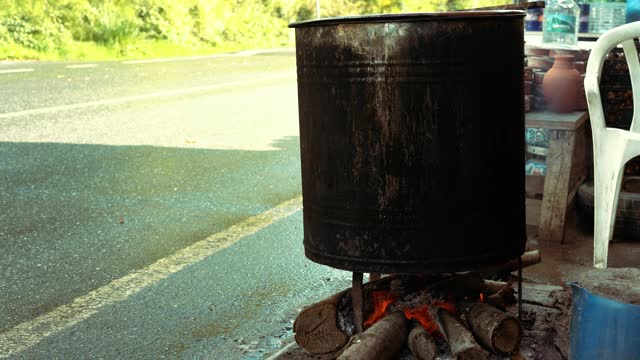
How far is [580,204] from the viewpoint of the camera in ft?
17.9

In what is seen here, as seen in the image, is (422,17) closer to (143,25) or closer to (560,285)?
(560,285)

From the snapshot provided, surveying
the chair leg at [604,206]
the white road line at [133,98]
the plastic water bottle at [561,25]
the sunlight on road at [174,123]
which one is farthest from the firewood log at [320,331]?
the white road line at [133,98]

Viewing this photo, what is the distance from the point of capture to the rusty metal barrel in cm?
306

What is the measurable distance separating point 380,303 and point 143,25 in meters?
22.5

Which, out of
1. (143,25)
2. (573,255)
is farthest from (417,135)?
(143,25)

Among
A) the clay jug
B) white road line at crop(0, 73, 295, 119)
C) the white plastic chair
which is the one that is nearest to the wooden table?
the clay jug

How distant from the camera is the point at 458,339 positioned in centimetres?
316

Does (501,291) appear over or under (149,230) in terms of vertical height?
over

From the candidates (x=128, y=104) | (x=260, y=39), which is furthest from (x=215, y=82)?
(x=260, y=39)

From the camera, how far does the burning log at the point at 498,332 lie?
3.16 metres

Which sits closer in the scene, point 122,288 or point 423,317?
point 423,317

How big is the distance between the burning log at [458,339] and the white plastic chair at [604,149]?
55.8 inches

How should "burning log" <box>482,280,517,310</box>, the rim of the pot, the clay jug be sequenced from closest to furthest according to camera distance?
the rim of the pot, "burning log" <box>482,280,517,310</box>, the clay jug

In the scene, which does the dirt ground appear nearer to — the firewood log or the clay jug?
the firewood log
